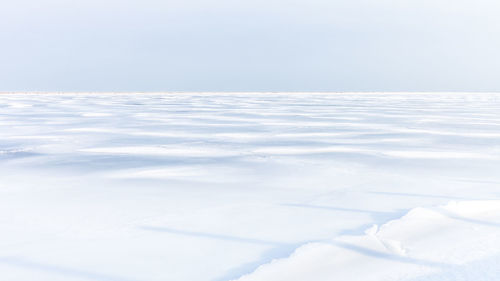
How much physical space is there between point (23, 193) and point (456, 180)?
3.13m

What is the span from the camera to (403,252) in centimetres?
207

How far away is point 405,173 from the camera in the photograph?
3914 millimetres

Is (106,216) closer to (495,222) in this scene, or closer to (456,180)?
(495,222)

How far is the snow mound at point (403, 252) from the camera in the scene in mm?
1854

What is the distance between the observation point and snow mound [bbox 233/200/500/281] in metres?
1.85

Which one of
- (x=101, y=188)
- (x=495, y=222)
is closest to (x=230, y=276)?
(x=495, y=222)

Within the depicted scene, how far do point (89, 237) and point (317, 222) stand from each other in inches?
45.7

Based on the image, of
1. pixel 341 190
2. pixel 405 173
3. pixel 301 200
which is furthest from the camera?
pixel 405 173

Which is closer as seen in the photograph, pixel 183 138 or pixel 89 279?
pixel 89 279

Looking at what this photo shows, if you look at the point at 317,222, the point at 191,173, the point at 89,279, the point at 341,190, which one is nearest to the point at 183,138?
the point at 191,173

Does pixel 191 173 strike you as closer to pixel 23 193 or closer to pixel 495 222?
pixel 23 193

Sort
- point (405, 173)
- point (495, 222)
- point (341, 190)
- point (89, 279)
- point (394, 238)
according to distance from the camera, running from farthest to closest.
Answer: point (405, 173), point (341, 190), point (495, 222), point (394, 238), point (89, 279)

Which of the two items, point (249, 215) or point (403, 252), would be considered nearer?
point (403, 252)

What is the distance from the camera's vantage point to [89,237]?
2266 millimetres
